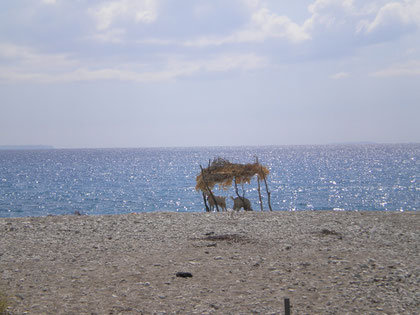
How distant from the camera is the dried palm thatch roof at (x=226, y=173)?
19047mm

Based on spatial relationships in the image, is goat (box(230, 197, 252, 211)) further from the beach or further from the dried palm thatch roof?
the beach

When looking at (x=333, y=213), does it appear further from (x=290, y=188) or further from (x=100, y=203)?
(x=290, y=188)

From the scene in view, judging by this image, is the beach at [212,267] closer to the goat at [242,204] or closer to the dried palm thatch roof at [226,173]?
the dried palm thatch roof at [226,173]

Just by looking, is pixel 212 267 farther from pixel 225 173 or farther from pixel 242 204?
pixel 242 204

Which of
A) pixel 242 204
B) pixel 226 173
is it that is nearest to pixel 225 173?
pixel 226 173

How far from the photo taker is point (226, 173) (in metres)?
19.1

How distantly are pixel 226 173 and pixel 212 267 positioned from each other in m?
10.9

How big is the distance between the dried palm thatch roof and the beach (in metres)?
5.86

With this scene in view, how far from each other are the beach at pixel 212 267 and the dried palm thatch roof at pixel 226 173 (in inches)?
231

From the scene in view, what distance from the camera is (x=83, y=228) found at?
A: 41.2 feet

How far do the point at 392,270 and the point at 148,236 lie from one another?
5877 millimetres

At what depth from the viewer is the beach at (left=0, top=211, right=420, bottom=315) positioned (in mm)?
6512

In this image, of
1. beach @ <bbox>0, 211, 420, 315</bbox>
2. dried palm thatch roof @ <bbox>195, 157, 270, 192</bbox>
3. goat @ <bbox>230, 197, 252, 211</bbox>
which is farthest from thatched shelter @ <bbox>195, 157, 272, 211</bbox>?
beach @ <bbox>0, 211, 420, 315</bbox>

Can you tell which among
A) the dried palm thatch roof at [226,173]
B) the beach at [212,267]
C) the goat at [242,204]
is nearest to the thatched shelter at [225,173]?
the dried palm thatch roof at [226,173]
